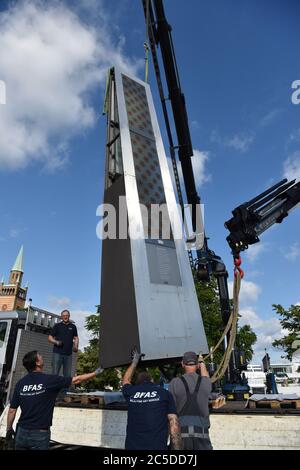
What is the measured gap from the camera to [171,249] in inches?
253

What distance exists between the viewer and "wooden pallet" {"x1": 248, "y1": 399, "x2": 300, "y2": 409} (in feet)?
17.1

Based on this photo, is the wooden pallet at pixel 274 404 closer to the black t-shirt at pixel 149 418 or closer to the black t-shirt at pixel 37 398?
the black t-shirt at pixel 149 418

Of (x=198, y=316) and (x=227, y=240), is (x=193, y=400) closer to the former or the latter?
(x=198, y=316)

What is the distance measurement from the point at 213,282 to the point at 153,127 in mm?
26487

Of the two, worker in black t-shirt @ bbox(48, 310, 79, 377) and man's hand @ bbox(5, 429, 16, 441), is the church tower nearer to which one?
worker in black t-shirt @ bbox(48, 310, 79, 377)

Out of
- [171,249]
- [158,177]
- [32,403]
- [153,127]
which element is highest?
[153,127]

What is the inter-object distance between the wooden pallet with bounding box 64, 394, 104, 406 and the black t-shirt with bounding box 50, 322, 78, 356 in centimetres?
151

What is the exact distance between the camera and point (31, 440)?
404cm

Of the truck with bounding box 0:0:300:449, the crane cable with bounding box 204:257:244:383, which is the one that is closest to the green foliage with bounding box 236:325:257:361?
the truck with bounding box 0:0:300:449

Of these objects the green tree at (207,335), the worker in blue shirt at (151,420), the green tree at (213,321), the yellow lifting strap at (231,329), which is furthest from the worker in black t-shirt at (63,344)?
the green tree at (213,321)

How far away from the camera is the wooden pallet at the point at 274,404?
5.20 m

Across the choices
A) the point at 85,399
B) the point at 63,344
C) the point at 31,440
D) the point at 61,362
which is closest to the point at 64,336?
the point at 63,344

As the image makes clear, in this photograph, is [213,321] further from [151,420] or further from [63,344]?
[151,420]

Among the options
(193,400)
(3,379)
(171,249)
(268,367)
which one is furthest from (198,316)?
(268,367)
